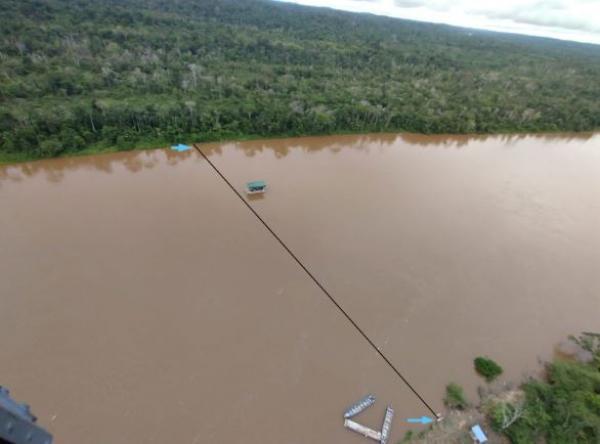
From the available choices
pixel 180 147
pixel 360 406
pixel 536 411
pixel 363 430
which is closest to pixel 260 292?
pixel 360 406

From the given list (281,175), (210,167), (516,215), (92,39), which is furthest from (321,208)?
(92,39)

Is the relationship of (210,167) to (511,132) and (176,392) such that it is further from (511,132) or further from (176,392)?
(511,132)

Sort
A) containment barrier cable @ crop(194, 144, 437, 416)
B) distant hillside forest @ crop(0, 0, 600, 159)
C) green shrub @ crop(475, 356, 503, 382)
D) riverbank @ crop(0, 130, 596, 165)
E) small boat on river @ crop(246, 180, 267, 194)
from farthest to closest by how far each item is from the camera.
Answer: distant hillside forest @ crop(0, 0, 600, 159) → riverbank @ crop(0, 130, 596, 165) → small boat on river @ crop(246, 180, 267, 194) → green shrub @ crop(475, 356, 503, 382) → containment barrier cable @ crop(194, 144, 437, 416)

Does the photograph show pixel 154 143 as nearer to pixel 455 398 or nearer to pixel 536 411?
pixel 455 398

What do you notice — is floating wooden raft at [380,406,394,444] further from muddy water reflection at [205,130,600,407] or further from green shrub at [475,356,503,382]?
green shrub at [475,356,503,382]

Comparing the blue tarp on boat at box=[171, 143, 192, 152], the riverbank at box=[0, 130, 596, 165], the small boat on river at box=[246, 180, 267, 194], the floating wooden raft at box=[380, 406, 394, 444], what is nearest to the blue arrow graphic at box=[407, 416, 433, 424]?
the floating wooden raft at box=[380, 406, 394, 444]

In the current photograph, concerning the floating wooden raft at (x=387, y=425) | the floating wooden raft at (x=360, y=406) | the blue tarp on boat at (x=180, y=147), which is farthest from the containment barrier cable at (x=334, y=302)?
the blue tarp on boat at (x=180, y=147)
